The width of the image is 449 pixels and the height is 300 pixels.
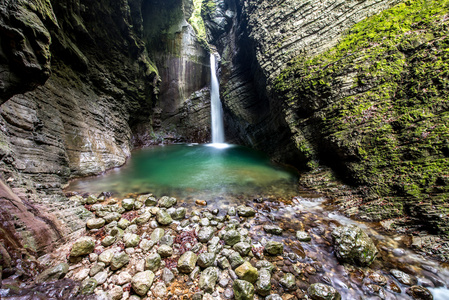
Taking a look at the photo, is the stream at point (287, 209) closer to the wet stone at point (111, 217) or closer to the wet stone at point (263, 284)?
the wet stone at point (263, 284)

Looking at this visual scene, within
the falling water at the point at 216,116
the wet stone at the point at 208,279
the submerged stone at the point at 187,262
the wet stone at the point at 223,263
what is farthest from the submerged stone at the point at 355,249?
the falling water at the point at 216,116

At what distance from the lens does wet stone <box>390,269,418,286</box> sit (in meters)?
2.66

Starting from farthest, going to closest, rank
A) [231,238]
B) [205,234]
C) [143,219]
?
[143,219]
[205,234]
[231,238]

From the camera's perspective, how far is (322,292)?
2447 millimetres

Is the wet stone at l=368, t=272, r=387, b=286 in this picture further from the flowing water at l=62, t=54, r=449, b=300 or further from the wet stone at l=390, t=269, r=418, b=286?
the wet stone at l=390, t=269, r=418, b=286

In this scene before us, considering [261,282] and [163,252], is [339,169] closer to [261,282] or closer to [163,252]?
[261,282]

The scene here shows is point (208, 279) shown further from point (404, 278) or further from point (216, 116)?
point (216, 116)

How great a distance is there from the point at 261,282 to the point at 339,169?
5229 mm

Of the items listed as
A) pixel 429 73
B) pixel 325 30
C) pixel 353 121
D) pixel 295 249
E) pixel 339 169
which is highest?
pixel 325 30

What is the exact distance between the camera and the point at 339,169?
6016 millimetres

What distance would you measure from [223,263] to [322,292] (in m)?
1.56

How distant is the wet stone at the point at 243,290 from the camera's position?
234cm

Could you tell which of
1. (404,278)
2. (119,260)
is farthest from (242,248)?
(404,278)

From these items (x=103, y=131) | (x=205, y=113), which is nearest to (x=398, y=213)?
(x=103, y=131)
